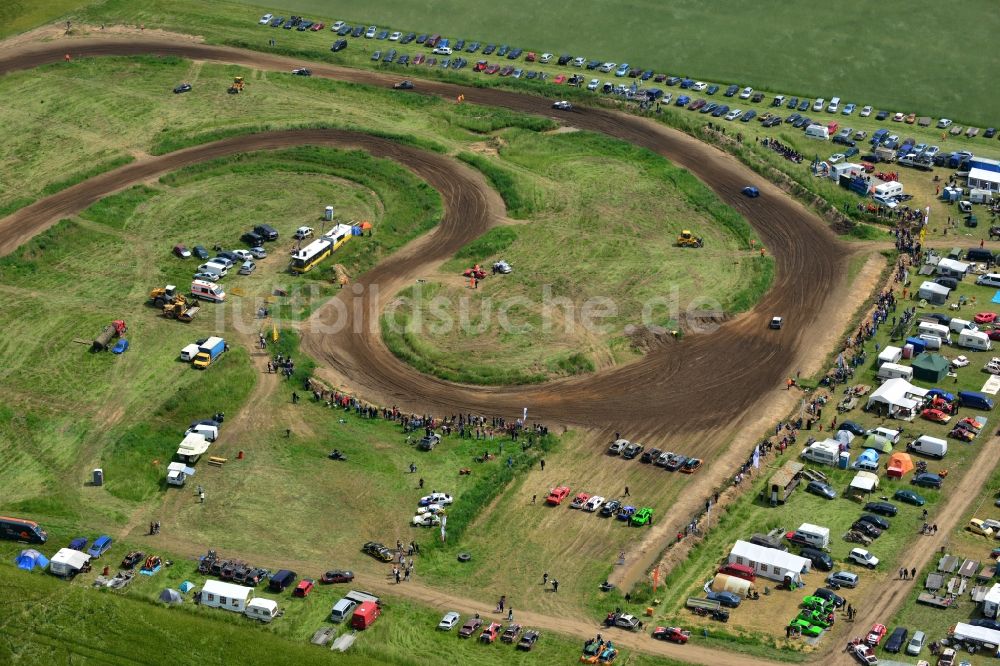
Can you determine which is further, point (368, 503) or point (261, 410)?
point (261, 410)

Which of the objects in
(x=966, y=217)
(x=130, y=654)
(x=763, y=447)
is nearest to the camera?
(x=130, y=654)

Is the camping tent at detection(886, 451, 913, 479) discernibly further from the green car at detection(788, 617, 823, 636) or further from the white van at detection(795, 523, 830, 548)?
the green car at detection(788, 617, 823, 636)

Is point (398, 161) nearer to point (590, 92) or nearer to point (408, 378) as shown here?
point (590, 92)

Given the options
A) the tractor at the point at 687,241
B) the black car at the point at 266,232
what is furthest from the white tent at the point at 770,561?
the black car at the point at 266,232

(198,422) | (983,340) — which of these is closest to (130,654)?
(198,422)

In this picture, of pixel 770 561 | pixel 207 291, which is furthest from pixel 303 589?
pixel 207 291

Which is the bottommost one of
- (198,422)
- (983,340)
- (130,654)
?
(130,654)
